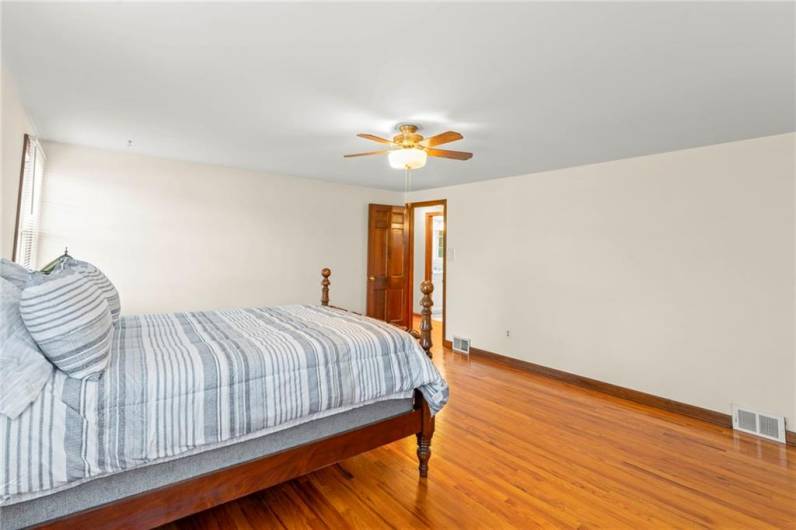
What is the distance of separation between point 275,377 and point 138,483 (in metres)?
0.64

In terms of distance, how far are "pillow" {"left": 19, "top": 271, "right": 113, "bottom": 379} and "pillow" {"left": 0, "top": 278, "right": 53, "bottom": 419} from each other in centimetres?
3

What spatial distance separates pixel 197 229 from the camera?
434 centimetres

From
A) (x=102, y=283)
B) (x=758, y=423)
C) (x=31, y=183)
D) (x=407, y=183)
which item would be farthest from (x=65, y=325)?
(x=758, y=423)

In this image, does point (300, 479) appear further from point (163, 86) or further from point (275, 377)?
point (163, 86)

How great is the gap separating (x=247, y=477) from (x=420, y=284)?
183 centimetres

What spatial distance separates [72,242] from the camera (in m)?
3.70

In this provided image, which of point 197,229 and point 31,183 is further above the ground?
point 31,183

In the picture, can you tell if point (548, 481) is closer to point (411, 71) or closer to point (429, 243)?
point (411, 71)

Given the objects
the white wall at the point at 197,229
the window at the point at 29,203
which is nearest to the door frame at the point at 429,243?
the white wall at the point at 197,229

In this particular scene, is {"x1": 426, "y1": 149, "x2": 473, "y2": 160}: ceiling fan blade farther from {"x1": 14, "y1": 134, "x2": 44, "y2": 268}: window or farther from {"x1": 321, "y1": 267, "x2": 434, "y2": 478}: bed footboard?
{"x1": 14, "y1": 134, "x2": 44, "y2": 268}: window

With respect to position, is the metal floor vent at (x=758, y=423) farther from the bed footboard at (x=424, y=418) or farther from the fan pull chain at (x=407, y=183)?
the fan pull chain at (x=407, y=183)

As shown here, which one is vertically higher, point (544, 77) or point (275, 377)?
point (544, 77)

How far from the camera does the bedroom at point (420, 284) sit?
153cm

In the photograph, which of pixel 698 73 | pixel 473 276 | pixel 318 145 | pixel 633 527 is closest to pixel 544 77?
pixel 698 73
